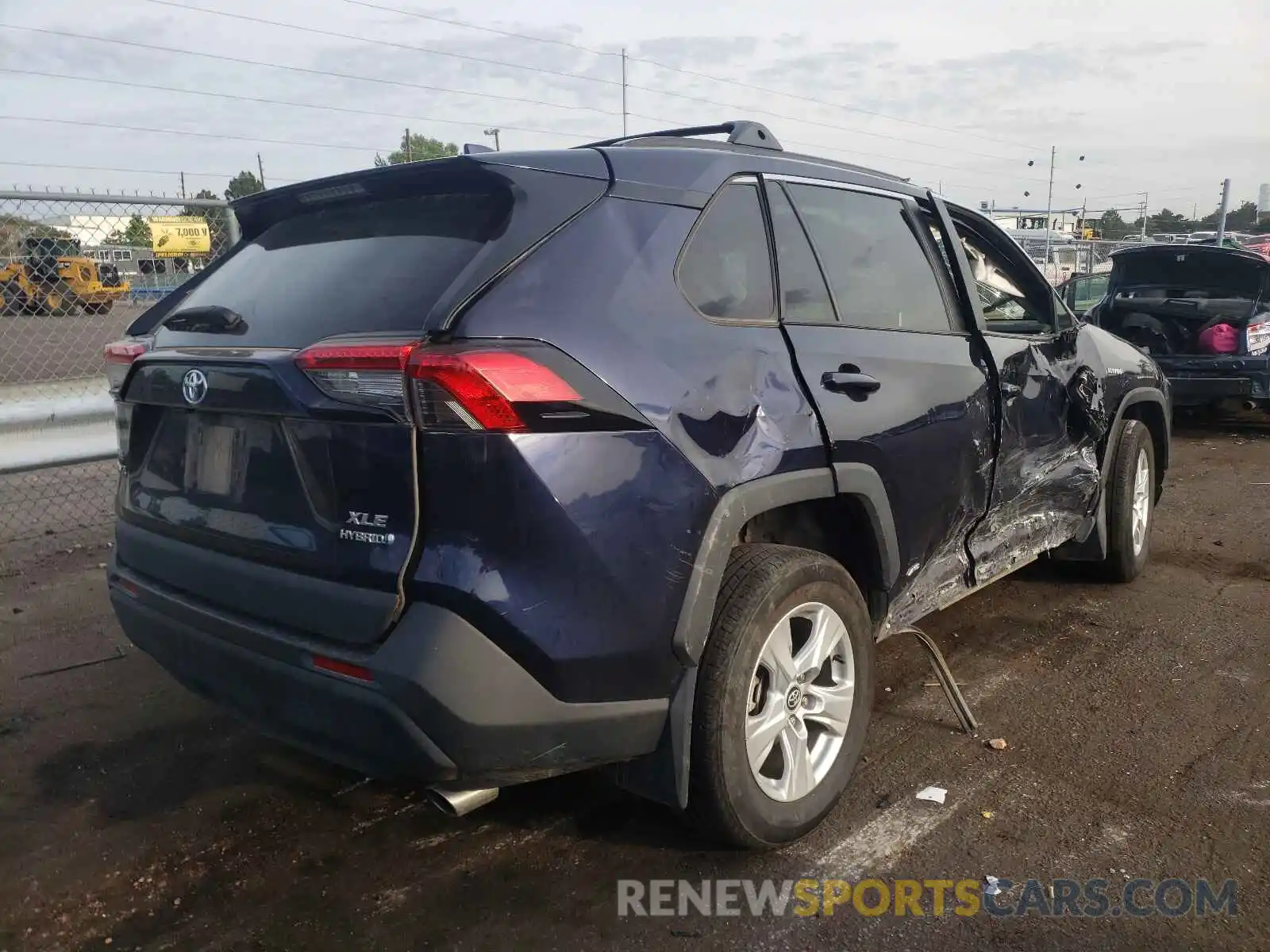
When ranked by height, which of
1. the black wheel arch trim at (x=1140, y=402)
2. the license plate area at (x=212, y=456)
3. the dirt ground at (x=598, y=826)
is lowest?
the dirt ground at (x=598, y=826)

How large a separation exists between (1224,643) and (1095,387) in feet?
4.08

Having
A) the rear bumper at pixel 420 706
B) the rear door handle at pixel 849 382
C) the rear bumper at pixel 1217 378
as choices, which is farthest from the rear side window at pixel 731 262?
the rear bumper at pixel 1217 378

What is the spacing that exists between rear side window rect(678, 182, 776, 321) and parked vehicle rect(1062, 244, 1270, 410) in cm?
746

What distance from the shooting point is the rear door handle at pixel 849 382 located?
2881mm

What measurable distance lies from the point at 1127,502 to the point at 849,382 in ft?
8.49

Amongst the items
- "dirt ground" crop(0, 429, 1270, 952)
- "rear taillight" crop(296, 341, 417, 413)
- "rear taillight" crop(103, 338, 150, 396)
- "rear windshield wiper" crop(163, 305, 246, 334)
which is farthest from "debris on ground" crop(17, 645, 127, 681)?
"rear taillight" crop(296, 341, 417, 413)

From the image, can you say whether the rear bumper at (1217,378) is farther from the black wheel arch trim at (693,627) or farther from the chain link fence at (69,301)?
the chain link fence at (69,301)

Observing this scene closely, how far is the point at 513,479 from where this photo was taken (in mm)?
2117

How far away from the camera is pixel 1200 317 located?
935 cm

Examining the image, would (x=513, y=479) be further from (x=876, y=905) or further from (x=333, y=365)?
(x=876, y=905)

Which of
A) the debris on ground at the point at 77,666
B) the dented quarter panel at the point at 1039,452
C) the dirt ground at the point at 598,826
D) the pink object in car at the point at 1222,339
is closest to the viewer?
the dirt ground at the point at 598,826

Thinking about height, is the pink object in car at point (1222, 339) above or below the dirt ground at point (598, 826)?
above

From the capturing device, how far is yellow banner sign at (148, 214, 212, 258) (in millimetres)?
6227

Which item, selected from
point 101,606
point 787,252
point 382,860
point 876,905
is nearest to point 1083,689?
point 876,905
